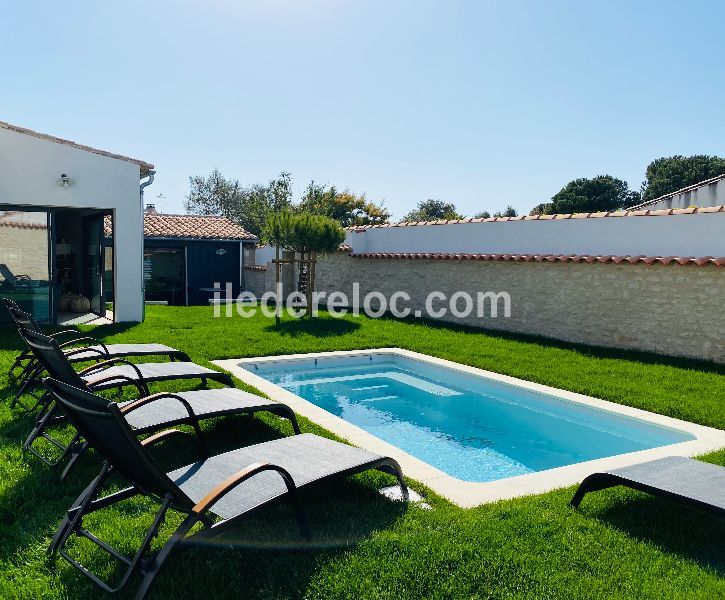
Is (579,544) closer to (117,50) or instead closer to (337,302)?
(117,50)

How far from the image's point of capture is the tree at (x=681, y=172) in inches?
2015

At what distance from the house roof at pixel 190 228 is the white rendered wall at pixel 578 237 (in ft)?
29.8

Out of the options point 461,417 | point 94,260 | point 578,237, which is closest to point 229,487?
point 461,417

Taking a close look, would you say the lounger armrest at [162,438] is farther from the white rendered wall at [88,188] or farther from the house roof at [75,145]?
the house roof at [75,145]

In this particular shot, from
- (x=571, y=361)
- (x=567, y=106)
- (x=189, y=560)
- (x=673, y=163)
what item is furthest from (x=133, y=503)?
(x=673, y=163)

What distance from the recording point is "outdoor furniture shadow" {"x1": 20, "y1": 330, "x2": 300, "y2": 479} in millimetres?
4742

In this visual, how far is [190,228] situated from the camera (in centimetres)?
2611

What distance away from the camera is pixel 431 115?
20.5 meters

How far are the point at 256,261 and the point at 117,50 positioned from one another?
17.1 m

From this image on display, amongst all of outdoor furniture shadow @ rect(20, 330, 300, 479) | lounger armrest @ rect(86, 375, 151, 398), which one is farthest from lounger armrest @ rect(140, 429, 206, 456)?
lounger armrest @ rect(86, 375, 151, 398)

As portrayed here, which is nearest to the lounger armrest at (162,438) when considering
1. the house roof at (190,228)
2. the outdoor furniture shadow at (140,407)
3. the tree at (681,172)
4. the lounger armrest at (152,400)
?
the outdoor furniture shadow at (140,407)

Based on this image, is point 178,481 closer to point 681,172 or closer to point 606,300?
point 606,300

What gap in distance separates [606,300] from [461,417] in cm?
598

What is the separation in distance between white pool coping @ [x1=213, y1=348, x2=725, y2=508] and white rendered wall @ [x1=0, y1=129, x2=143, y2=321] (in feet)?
21.2
